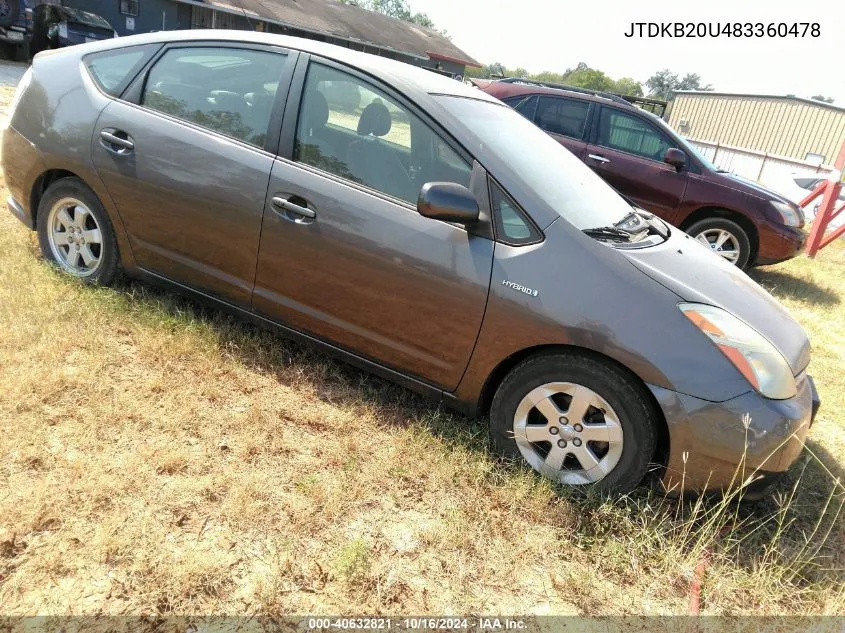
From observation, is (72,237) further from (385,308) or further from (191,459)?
(385,308)

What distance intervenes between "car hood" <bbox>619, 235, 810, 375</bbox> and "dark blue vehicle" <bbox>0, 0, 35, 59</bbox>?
17699mm

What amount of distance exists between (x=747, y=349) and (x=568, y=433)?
2.61ft

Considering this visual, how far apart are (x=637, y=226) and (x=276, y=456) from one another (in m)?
2.14

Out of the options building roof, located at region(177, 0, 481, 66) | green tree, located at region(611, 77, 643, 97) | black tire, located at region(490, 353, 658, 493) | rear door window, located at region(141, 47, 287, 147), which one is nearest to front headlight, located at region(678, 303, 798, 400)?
black tire, located at region(490, 353, 658, 493)

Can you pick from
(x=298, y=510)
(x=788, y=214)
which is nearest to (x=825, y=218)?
(x=788, y=214)

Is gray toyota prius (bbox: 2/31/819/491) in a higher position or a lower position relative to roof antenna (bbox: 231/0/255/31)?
lower

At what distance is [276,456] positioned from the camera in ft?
8.82

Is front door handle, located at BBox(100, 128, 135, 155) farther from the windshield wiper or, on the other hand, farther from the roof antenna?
the roof antenna

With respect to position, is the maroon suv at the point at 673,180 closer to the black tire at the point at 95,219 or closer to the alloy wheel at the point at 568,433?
the alloy wheel at the point at 568,433

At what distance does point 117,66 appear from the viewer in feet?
11.6

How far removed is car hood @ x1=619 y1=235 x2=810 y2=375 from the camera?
101 inches

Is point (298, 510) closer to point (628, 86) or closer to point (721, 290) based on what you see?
point (721, 290)

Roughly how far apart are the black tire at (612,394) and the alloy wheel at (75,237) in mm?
2674

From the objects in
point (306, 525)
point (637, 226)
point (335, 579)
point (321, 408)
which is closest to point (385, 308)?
point (321, 408)
